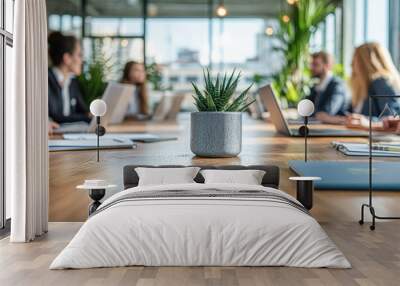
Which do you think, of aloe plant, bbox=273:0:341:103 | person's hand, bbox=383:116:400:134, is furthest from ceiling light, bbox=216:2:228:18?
person's hand, bbox=383:116:400:134

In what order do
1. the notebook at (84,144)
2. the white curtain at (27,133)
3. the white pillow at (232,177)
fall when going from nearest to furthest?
the white curtain at (27,133), the white pillow at (232,177), the notebook at (84,144)

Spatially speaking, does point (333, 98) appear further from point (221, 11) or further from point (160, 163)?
point (221, 11)

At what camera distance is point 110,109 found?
764 centimetres

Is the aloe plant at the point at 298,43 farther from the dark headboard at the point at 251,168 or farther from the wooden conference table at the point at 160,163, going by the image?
the dark headboard at the point at 251,168

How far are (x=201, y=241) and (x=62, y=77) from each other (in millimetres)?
4496

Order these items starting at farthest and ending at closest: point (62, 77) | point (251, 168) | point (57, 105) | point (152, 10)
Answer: point (152, 10)
point (62, 77)
point (57, 105)
point (251, 168)

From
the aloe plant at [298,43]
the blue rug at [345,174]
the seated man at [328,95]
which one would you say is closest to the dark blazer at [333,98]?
Result: the seated man at [328,95]

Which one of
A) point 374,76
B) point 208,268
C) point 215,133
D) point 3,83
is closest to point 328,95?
point 374,76

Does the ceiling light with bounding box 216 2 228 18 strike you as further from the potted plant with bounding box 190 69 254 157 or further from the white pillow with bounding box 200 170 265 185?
the white pillow with bounding box 200 170 265 185

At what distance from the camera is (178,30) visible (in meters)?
14.9

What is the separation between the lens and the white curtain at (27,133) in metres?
3.77

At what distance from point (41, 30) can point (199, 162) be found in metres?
1.11

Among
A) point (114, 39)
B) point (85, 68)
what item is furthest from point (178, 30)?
point (85, 68)

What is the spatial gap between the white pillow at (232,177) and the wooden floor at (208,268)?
244 millimetres
